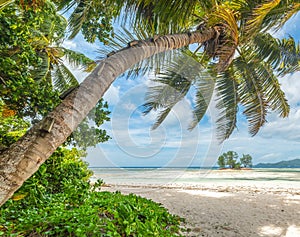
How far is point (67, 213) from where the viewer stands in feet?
7.97

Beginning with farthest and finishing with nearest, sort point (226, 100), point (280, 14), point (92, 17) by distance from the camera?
point (226, 100), point (92, 17), point (280, 14)

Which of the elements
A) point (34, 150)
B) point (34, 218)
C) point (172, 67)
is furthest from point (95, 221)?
point (172, 67)

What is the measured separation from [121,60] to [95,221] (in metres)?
1.83

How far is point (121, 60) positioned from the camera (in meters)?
2.68

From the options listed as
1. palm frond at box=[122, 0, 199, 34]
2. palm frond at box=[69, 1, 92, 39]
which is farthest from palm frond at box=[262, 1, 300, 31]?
palm frond at box=[69, 1, 92, 39]

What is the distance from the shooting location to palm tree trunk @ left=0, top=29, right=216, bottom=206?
1.66 meters

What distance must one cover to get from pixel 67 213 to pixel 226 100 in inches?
226

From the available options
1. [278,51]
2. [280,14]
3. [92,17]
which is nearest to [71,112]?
[92,17]

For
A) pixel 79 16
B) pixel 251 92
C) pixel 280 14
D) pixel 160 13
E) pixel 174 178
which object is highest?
pixel 79 16

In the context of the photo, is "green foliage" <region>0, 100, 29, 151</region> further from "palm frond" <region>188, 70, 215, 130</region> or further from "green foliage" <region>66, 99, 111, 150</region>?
"palm frond" <region>188, 70, 215, 130</region>

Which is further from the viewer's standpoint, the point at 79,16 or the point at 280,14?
the point at 79,16

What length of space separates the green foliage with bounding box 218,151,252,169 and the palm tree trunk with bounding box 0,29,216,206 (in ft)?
74.1

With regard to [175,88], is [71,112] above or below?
below

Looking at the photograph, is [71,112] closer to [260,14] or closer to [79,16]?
[79,16]
